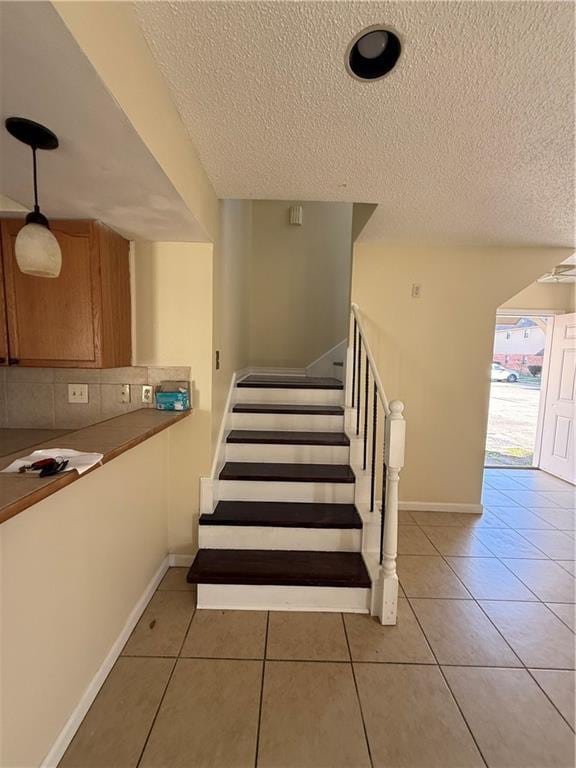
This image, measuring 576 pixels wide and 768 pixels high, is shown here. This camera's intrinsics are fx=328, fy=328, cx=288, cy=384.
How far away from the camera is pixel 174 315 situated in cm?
203

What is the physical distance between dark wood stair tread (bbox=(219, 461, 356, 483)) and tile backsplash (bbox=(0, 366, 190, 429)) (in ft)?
2.37

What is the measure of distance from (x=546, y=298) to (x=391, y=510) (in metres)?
4.05

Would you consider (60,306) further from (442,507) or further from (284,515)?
(442,507)

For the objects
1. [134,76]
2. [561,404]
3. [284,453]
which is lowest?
[284,453]

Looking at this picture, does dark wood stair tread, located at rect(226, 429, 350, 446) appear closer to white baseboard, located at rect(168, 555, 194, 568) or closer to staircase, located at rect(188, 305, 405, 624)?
staircase, located at rect(188, 305, 405, 624)

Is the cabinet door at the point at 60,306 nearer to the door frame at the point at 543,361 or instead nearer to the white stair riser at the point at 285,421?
the white stair riser at the point at 285,421

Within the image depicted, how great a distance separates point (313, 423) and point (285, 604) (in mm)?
1287

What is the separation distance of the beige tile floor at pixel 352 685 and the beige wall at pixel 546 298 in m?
3.32

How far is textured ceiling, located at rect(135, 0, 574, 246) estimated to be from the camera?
36.9 inches

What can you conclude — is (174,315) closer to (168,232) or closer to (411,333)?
(168,232)

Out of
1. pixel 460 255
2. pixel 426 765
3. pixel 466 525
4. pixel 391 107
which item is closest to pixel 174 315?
pixel 391 107

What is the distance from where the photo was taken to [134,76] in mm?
932

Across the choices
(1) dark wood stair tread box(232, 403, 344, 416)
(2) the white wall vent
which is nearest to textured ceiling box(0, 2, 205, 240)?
(1) dark wood stair tread box(232, 403, 344, 416)

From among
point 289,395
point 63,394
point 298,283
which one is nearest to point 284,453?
point 289,395
